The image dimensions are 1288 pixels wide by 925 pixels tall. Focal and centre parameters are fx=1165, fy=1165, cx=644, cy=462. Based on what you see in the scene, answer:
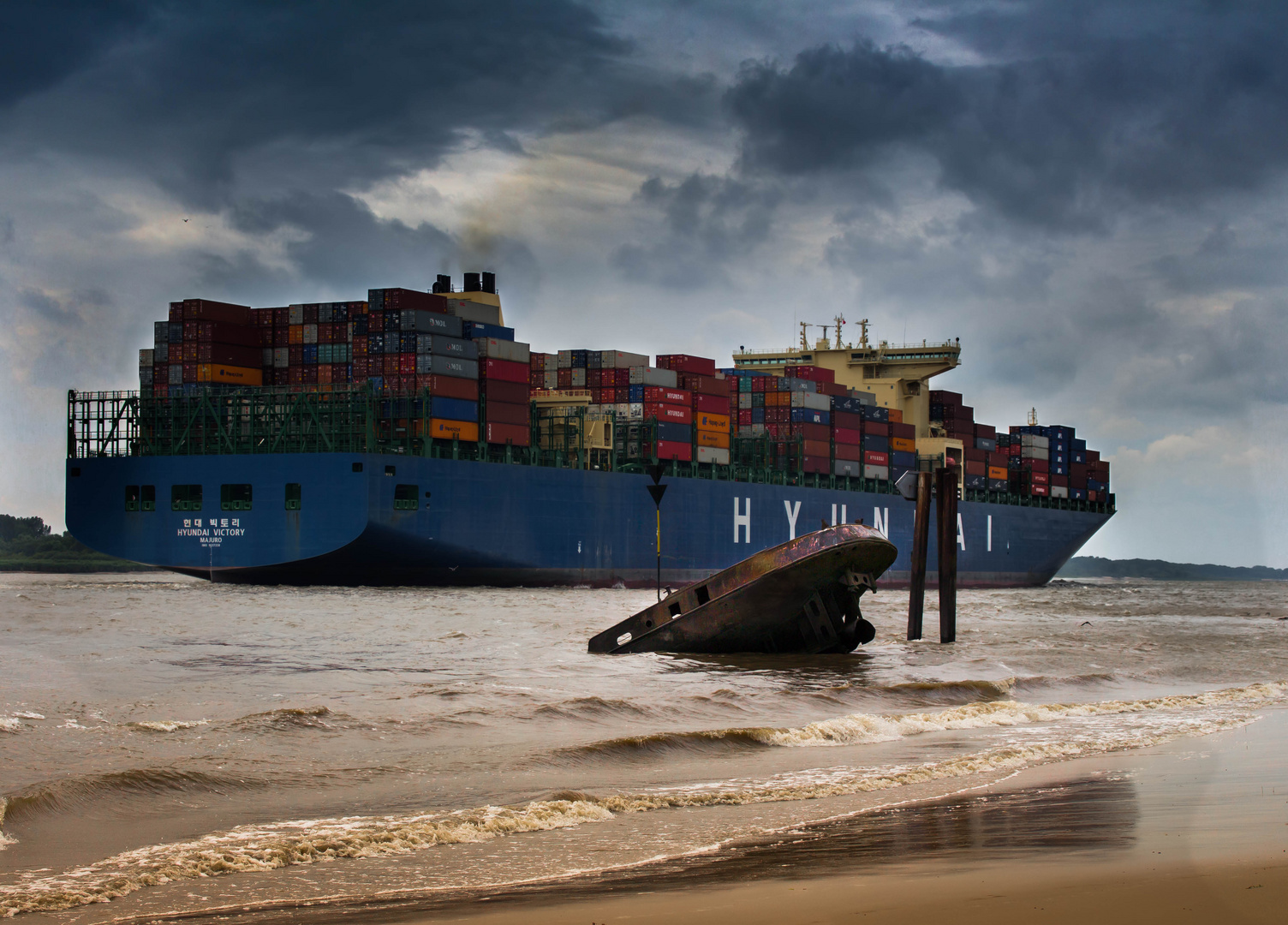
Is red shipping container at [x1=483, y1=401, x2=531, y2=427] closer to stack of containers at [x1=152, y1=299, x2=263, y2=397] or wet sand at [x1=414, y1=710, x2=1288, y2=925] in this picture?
stack of containers at [x1=152, y1=299, x2=263, y2=397]

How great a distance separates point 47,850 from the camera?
5.99 m

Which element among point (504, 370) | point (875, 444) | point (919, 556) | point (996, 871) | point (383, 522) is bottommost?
point (996, 871)

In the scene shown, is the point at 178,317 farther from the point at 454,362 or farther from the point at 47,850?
the point at 47,850

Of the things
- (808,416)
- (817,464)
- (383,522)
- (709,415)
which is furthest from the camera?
(808,416)

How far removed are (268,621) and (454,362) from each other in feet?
59.0

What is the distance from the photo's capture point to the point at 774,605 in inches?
682

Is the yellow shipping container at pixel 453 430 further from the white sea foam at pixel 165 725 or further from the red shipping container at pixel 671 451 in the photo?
the white sea foam at pixel 165 725

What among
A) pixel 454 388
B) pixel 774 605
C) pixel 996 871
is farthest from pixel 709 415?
pixel 996 871

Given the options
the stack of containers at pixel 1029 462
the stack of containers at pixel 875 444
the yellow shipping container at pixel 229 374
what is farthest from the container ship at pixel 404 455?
the stack of containers at pixel 1029 462

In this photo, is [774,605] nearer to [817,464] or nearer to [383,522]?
[383,522]

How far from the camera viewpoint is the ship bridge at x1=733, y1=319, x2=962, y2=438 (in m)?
67.4

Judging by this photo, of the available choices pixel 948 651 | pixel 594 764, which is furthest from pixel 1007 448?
pixel 594 764

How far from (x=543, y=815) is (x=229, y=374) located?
124ft

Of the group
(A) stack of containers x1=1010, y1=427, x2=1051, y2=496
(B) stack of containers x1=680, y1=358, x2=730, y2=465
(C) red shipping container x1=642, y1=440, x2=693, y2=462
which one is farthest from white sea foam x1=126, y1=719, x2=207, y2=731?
(A) stack of containers x1=1010, y1=427, x2=1051, y2=496
